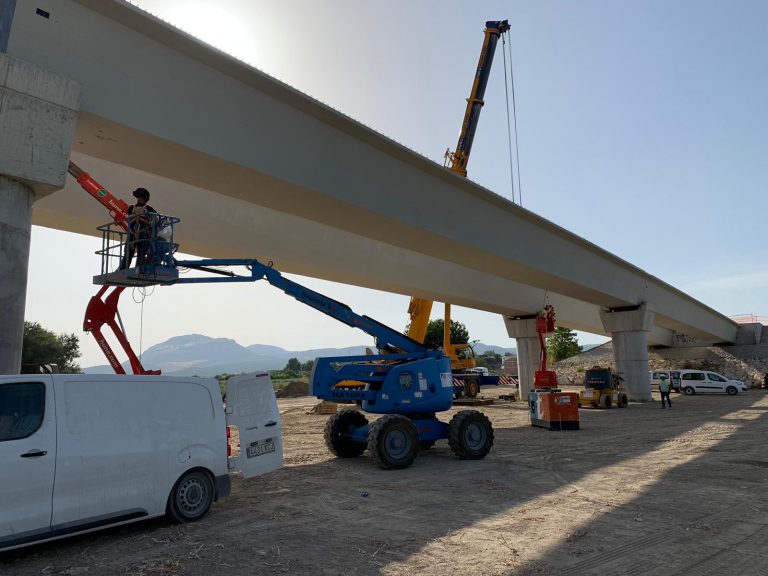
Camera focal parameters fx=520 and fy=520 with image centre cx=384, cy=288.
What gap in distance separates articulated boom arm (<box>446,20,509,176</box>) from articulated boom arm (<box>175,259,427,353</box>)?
620 inches

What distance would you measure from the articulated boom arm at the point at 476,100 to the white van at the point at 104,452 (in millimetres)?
20906

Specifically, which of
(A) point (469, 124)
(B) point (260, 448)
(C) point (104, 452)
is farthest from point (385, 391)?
(A) point (469, 124)

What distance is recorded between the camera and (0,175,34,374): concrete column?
22.3ft

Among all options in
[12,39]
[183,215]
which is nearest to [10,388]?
[12,39]

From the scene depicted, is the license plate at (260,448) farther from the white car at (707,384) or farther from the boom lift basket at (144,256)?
the white car at (707,384)

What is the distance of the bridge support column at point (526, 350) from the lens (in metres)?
31.9

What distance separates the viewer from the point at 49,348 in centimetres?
4428

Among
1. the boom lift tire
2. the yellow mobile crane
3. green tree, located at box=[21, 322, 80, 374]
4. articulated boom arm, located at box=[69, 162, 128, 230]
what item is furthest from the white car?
green tree, located at box=[21, 322, 80, 374]

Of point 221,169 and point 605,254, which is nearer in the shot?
point 221,169

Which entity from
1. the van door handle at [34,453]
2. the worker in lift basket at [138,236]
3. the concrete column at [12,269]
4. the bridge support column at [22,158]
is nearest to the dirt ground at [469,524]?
the van door handle at [34,453]

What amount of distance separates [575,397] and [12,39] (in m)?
16.1

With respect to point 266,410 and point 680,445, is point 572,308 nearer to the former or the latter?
point 680,445

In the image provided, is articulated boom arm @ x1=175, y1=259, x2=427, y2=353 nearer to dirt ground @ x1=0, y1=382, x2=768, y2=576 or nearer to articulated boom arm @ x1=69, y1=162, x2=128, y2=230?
articulated boom arm @ x1=69, y1=162, x2=128, y2=230

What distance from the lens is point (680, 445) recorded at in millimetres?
12641
